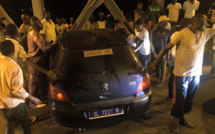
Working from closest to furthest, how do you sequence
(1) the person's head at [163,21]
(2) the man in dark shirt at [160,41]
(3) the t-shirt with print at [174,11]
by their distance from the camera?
(1) the person's head at [163,21], (2) the man in dark shirt at [160,41], (3) the t-shirt with print at [174,11]

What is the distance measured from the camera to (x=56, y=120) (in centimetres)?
324

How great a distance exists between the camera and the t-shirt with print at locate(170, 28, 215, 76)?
3.30 m

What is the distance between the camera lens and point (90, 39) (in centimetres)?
371

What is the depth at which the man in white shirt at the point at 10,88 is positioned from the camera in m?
2.57

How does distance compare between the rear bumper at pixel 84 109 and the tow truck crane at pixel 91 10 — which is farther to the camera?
the tow truck crane at pixel 91 10

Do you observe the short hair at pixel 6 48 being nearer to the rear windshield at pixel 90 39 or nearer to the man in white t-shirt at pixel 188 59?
the rear windshield at pixel 90 39

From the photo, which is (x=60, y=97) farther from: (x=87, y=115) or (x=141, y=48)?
(x=141, y=48)

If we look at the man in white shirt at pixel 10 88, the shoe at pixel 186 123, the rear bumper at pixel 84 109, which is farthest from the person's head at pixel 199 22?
the man in white shirt at pixel 10 88

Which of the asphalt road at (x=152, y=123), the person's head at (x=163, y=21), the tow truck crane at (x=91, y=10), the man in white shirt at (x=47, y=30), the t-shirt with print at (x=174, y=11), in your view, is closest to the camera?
the asphalt road at (x=152, y=123)

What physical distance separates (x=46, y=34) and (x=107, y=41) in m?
3.69

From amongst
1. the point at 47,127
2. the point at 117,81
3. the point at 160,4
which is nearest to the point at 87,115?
the point at 117,81

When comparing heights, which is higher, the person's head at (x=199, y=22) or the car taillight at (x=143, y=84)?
the person's head at (x=199, y=22)

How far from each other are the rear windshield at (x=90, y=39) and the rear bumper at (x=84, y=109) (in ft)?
3.23

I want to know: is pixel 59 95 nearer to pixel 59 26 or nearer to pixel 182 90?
pixel 182 90
